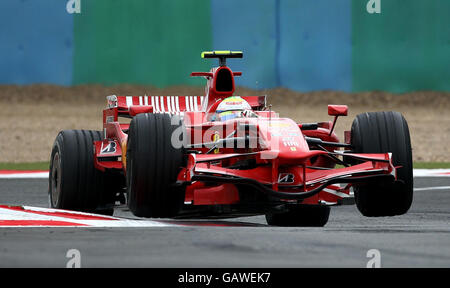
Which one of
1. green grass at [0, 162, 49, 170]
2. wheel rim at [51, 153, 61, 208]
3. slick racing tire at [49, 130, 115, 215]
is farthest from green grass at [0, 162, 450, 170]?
slick racing tire at [49, 130, 115, 215]

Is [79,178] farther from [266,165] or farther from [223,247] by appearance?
[223,247]

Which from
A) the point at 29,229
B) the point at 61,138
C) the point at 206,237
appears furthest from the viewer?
the point at 61,138

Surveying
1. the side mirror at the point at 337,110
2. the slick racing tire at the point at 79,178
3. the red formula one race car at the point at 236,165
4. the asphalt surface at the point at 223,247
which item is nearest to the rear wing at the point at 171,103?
the red formula one race car at the point at 236,165

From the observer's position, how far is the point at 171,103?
10.0 meters

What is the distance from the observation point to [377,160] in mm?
7879

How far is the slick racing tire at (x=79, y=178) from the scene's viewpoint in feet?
30.6

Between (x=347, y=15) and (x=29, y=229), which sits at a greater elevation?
(x=347, y=15)

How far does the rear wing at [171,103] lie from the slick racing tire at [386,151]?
1.59 m

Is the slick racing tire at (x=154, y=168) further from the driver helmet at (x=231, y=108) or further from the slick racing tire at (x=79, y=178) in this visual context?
the slick racing tire at (x=79, y=178)

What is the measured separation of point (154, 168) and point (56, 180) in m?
2.50

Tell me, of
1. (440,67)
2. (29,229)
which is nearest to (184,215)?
(29,229)

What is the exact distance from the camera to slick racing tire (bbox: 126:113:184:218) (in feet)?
24.9

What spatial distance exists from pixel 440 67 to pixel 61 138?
39.0 ft
